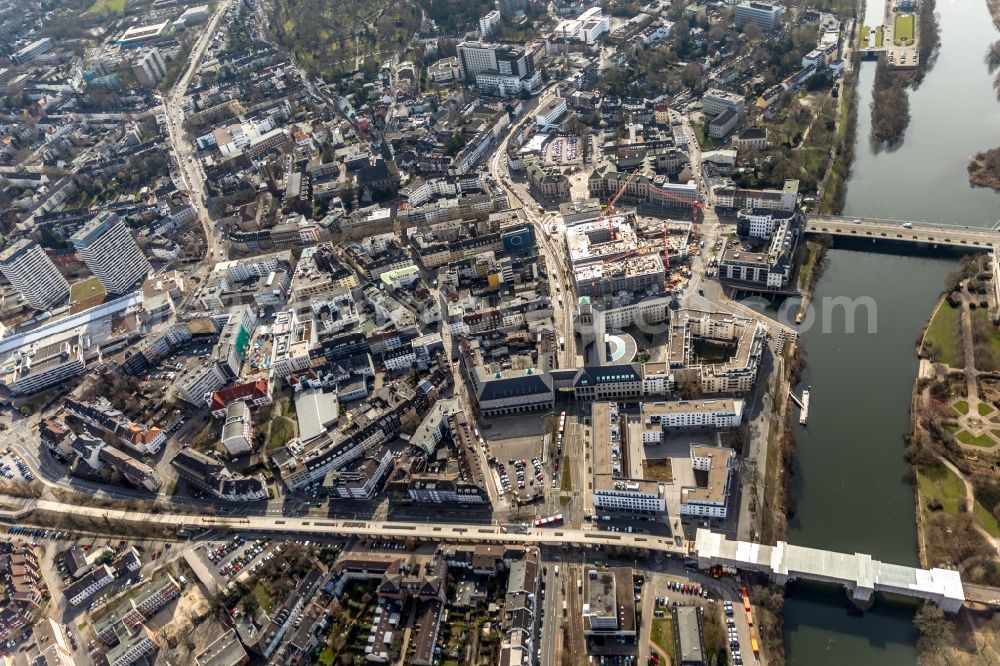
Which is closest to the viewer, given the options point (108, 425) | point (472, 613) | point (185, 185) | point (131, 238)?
point (472, 613)

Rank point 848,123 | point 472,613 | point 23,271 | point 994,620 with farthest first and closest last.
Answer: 1. point 848,123
2. point 23,271
3. point 472,613
4. point 994,620

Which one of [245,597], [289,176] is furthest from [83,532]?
[289,176]

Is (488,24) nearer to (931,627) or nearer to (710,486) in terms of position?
(710,486)

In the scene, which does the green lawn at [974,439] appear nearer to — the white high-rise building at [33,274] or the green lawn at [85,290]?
the green lawn at [85,290]

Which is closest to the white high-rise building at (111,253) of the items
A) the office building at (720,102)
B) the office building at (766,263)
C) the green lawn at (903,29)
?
the office building at (766,263)

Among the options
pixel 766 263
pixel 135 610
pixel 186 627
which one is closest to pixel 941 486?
pixel 766 263

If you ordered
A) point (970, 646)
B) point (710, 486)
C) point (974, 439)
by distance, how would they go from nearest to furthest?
point (970, 646)
point (710, 486)
point (974, 439)

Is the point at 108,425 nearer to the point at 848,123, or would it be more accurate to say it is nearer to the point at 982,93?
the point at 848,123
